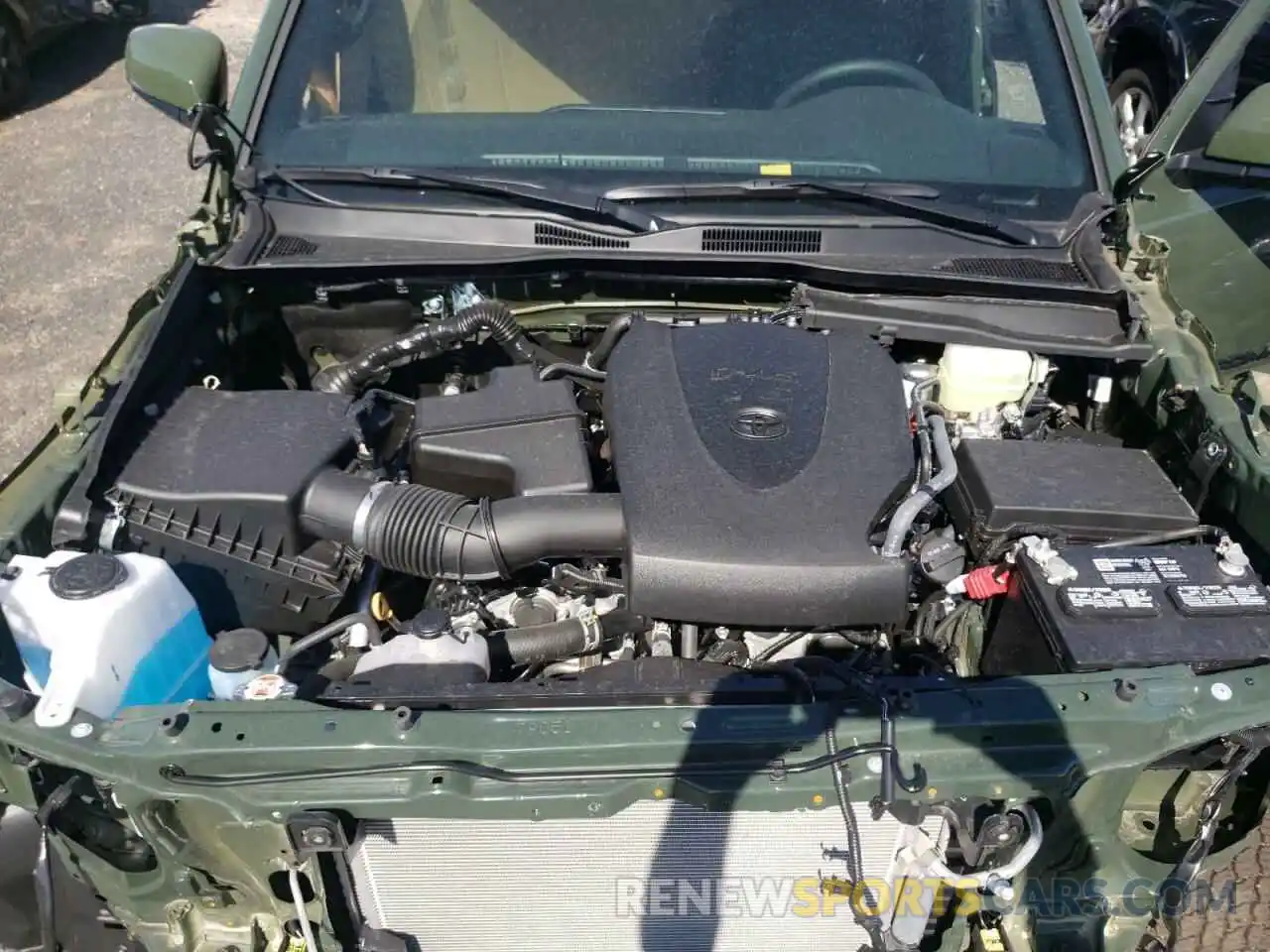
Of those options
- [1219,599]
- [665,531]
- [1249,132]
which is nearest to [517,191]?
[665,531]

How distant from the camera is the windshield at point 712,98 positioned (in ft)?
7.77

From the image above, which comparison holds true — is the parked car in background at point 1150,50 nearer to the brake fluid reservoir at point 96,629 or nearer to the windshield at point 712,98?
the windshield at point 712,98

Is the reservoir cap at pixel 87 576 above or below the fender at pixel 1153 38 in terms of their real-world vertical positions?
below

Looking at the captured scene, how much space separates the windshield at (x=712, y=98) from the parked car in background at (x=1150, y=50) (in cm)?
290

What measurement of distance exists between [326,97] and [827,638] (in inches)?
68.5

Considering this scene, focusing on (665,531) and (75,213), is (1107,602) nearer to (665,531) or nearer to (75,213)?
(665,531)

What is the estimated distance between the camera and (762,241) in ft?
7.59

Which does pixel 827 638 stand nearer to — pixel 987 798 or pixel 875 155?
pixel 987 798

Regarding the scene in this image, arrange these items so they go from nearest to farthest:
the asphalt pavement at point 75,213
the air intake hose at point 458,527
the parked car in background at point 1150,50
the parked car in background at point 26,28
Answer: the air intake hose at point 458,527, the asphalt pavement at point 75,213, the parked car in background at point 1150,50, the parked car in background at point 26,28

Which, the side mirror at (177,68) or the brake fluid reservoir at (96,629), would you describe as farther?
the side mirror at (177,68)

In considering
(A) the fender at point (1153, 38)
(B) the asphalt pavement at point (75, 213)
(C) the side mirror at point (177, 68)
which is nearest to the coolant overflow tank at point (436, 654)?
(C) the side mirror at point (177, 68)

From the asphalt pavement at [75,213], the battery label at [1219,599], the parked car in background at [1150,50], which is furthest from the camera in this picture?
the parked car in background at [1150,50]

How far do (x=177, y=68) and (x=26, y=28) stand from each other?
6576 millimetres

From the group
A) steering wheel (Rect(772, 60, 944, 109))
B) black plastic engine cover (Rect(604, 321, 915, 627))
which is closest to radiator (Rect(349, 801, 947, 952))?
black plastic engine cover (Rect(604, 321, 915, 627))
